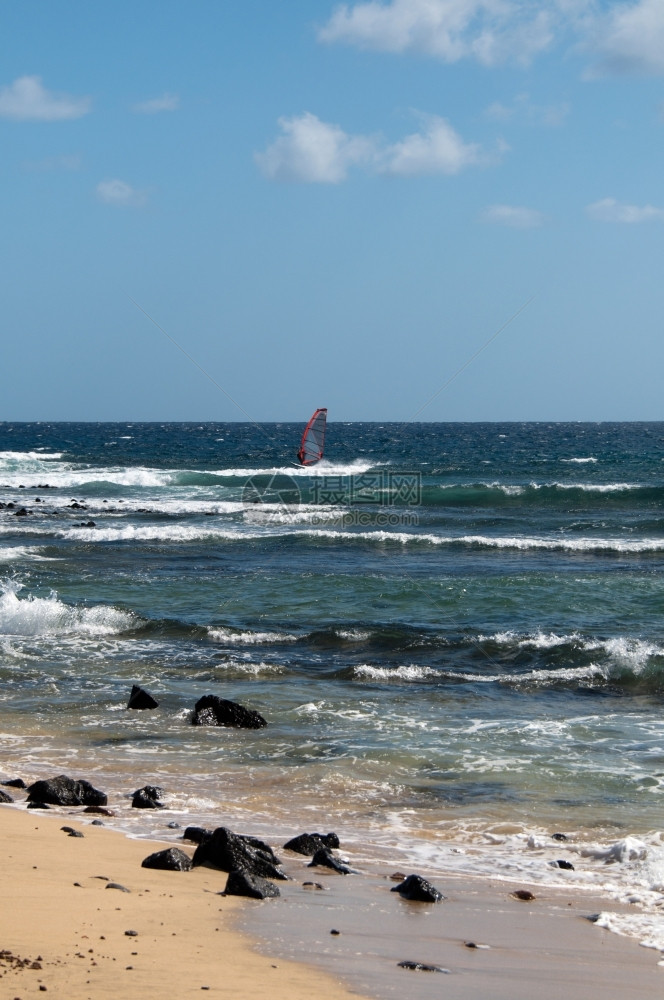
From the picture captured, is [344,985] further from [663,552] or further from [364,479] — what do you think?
[364,479]

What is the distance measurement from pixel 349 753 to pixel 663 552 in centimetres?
1679

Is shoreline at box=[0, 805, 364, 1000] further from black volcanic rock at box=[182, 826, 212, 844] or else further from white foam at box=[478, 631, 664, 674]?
white foam at box=[478, 631, 664, 674]

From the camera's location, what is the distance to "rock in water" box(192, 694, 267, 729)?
1069cm

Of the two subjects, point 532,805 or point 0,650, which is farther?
point 0,650

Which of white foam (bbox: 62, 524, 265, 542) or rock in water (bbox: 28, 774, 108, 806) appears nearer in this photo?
rock in water (bbox: 28, 774, 108, 806)

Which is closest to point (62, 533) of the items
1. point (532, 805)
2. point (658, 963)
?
point (532, 805)

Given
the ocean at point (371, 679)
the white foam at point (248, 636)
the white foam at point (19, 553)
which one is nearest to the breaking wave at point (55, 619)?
the ocean at point (371, 679)

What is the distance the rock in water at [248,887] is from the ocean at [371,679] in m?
1.14

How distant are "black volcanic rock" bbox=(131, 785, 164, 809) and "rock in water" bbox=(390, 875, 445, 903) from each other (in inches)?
96.3

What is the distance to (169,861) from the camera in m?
6.37

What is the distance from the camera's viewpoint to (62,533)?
27578mm

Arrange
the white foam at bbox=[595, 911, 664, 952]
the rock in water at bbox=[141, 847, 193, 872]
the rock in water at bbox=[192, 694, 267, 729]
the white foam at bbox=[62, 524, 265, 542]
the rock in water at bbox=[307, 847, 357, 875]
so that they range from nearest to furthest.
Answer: the white foam at bbox=[595, 911, 664, 952] → the rock in water at bbox=[141, 847, 193, 872] → the rock in water at bbox=[307, 847, 357, 875] → the rock in water at bbox=[192, 694, 267, 729] → the white foam at bbox=[62, 524, 265, 542]

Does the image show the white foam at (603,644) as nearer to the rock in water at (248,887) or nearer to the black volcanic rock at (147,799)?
the black volcanic rock at (147,799)

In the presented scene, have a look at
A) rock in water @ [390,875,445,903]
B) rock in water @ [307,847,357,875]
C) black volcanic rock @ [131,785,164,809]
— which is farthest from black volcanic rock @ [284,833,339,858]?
black volcanic rock @ [131,785,164,809]
